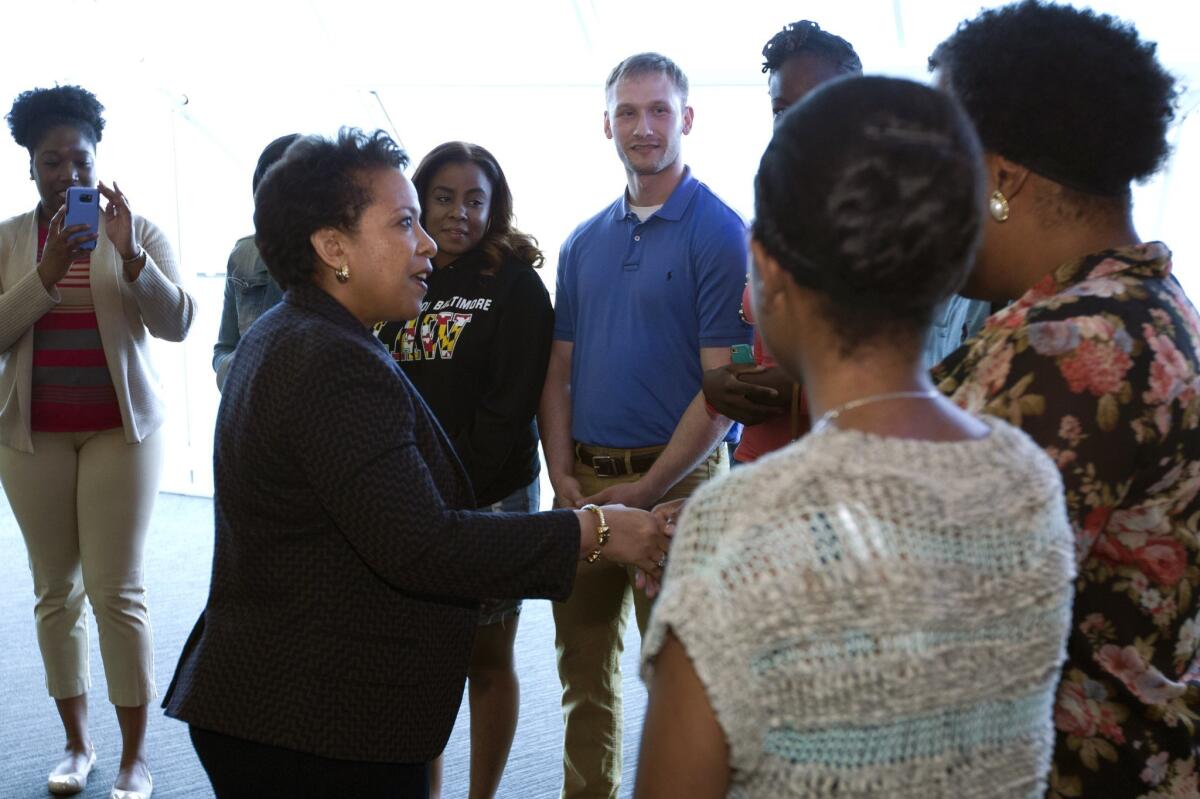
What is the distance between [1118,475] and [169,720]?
3130 millimetres

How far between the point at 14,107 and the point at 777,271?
9.37 feet

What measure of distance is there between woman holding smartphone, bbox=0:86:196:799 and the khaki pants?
46.3 inches

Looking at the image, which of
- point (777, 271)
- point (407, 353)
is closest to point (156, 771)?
point (407, 353)

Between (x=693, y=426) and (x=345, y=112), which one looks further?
(x=345, y=112)

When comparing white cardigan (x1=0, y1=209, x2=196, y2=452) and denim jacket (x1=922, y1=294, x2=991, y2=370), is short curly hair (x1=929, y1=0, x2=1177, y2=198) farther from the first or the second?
white cardigan (x1=0, y1=209, x2=196, y2=452)

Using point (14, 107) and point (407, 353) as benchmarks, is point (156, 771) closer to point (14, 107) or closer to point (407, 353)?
point (407, 353)

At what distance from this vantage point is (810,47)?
2.45 m

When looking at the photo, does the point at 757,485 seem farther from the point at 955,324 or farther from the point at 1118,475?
the point at 955,324

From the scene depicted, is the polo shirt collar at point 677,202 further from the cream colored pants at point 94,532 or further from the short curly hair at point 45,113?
the short curly hair at point 45,113

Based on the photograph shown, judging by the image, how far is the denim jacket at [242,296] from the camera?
3111mm

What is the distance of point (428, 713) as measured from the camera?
1.66 metres

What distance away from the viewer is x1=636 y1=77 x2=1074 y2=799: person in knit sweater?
2.85ft

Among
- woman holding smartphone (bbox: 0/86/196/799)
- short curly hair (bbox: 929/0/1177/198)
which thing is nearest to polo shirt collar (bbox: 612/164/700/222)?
woman holding smartphone (bbox: 0/86/196/799)

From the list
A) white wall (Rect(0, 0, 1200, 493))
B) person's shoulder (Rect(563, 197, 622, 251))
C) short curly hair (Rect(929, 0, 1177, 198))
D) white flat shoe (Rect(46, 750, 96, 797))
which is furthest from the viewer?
white wall (Rect(0, 0, 1200, 493))
